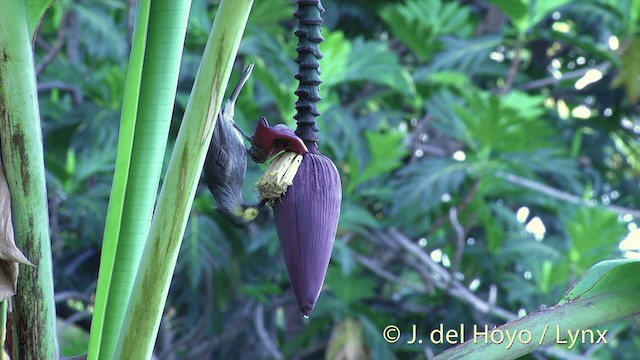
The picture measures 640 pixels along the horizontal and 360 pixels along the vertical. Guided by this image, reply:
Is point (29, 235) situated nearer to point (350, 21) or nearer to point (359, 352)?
point (359, 352)

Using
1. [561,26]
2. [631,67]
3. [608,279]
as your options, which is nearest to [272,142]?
[608,279]

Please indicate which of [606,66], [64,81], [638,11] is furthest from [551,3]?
[64,81]

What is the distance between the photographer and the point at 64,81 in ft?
5.48

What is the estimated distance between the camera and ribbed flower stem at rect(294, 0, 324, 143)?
412 mm

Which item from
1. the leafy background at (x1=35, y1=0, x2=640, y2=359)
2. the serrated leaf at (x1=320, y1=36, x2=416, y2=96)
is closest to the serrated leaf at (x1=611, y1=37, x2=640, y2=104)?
the leafy background at (x1=35, y1=0, x2=640, y2=359)

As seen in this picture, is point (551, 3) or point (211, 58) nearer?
point (211, 58)

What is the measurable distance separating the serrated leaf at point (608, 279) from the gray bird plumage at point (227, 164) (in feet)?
0.56

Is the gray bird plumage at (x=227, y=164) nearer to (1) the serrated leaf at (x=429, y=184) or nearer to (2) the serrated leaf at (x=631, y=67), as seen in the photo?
(1) the serrated leaf at (x=429, y=184)

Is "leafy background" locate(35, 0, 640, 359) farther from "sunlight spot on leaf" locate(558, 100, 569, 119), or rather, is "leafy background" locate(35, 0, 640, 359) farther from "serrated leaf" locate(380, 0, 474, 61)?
"sunlight spot on leaf" locate(558, 100, 569, 119)

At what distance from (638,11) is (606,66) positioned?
0.18 m

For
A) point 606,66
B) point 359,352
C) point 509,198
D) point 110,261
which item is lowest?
point 359,352

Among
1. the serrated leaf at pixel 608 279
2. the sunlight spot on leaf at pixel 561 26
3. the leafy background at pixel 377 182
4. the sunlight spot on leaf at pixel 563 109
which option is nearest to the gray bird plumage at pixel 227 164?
the serrated leaf at pixel 608 279

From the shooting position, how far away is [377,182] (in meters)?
1.68

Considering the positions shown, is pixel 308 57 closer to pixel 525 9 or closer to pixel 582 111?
pixel 525 9
